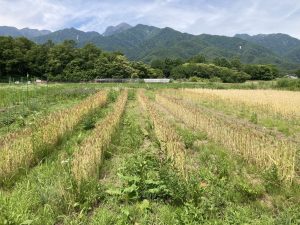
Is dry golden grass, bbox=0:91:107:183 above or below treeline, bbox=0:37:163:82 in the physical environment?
below

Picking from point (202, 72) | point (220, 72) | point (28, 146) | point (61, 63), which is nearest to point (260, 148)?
point (28, 146)

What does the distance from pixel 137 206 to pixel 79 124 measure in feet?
28.6

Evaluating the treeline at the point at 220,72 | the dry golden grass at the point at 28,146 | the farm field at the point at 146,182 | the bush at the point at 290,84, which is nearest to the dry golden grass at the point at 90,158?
the farm field at the point at 146,182

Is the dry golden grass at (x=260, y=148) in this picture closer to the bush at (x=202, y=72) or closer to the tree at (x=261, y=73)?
the bush at (x=202, y=72)

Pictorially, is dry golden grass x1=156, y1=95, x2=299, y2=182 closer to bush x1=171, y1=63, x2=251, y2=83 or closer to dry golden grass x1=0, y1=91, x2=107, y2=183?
dry golden grass x1=0, y1=91, x2=107, y2=183

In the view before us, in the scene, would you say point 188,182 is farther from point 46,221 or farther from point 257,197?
point 46,221

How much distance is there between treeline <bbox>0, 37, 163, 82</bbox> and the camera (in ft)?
258

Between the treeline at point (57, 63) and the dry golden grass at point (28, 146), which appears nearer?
the dry golden grass at point (28, 146)

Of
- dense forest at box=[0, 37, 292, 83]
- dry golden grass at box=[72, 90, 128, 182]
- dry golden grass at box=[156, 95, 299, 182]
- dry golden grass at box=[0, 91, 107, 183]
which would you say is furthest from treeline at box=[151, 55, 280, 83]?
dry golden grass at box=[72, 90, 128, 182]

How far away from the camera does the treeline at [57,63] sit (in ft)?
258

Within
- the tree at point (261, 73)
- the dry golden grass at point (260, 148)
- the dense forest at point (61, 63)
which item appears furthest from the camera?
the tree at point (261, 73)

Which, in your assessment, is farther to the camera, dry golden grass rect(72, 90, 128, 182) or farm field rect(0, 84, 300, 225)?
dry golden grass rect(72, 90, 128, 182)

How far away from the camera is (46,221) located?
5.11 meters

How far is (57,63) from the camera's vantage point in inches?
3187
